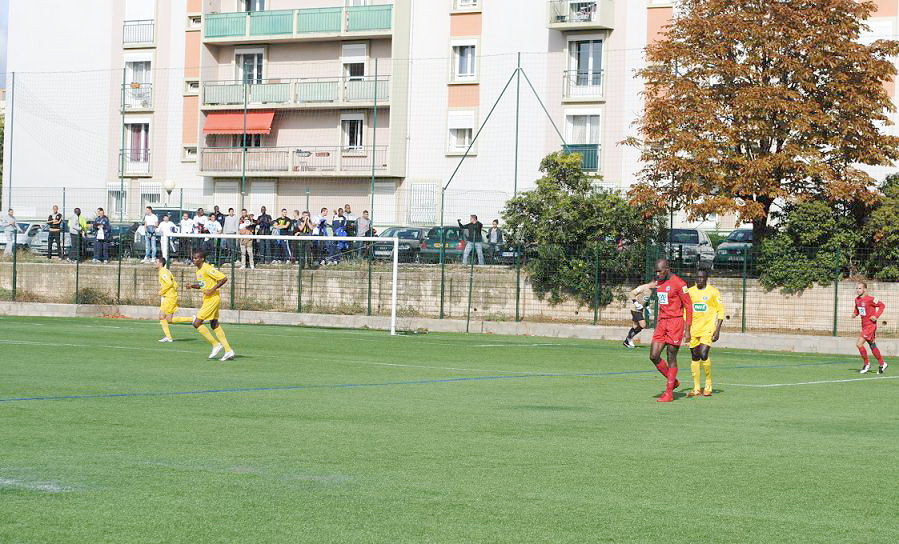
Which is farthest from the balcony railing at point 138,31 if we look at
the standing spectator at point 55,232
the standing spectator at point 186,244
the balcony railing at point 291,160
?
the standing spectator at point 186,244

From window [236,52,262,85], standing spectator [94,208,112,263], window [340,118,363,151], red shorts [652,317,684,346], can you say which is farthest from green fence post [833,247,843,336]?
window [236,52,262,85]

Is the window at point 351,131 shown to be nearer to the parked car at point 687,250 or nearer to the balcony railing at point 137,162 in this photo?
the balcony railing at point 137,162

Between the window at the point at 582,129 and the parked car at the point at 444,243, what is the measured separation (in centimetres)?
1386

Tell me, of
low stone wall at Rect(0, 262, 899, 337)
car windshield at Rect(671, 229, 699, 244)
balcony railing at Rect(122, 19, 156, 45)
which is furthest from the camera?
balcony railing at Rect(122, 19, 156, 45)

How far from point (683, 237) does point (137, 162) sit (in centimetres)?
3230

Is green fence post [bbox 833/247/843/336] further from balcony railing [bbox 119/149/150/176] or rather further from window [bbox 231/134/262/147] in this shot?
balcony railing [bbox 119/149/150/176]

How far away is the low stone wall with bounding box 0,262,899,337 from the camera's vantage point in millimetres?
32062

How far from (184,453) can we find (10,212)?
37376 mm

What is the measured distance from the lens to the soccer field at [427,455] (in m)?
8.26

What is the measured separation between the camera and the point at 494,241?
121 feet

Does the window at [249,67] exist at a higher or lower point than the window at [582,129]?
higher

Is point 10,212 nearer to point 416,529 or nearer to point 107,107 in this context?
point 107,107

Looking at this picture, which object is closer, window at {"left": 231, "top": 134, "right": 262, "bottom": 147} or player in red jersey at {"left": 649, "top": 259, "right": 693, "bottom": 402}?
player in red jersey at {"left": 649, "top": 259, "right": 693, "bottom": 402}

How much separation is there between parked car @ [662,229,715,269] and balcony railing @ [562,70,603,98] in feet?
51.8
